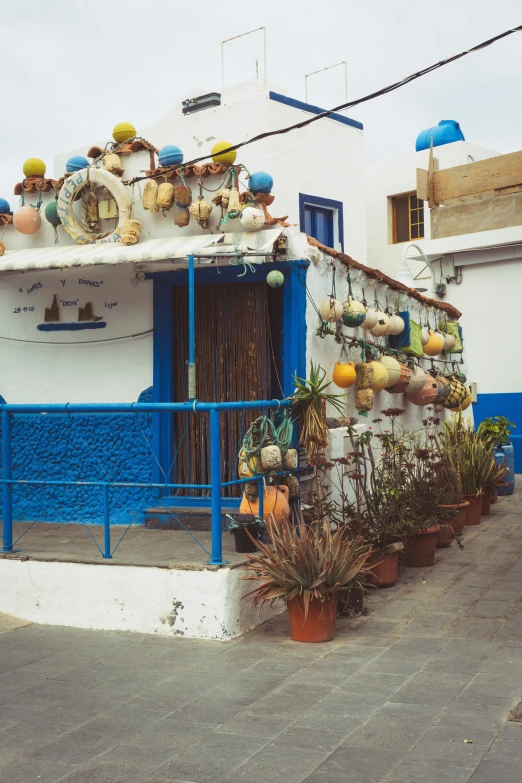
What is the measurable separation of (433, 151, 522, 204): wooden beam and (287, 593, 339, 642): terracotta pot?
603 centimetres

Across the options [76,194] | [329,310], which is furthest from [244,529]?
[76,194]

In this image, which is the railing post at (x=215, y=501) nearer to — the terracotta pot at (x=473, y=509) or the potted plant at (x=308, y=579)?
the potted plant at (x=308, y=579)

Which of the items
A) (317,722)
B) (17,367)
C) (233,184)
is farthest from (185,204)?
(317,722)

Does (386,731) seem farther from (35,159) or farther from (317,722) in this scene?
(35,159)

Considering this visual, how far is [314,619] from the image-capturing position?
6.21 metres

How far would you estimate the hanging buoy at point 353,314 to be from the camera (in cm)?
880

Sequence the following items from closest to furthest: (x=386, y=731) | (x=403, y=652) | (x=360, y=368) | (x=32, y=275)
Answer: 1. (x=386, y=731)
2. (x=403, y=652)
3. (x=360, y=368)
4. (x=32, y=275)

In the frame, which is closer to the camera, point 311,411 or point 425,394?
point 311,411

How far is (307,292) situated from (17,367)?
3723 mm

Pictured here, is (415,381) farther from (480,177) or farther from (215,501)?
(215,501)

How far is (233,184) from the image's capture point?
862 centimetres

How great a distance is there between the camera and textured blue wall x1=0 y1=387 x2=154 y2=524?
9297 millimetres

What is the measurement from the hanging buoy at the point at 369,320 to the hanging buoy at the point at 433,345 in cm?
231

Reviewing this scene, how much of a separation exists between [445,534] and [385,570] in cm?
202
